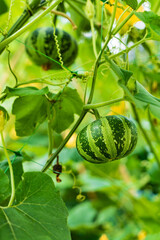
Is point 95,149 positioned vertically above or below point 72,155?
above

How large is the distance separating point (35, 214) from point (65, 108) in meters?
0.34

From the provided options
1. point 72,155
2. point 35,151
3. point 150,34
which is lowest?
point 35,151

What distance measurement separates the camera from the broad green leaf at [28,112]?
0.79m

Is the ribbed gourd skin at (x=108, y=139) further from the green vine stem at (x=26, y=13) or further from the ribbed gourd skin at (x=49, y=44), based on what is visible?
the ribbed gourd skin at (x=49, y=44)

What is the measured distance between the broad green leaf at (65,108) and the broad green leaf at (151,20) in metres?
0.27

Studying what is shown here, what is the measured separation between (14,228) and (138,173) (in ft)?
5.73

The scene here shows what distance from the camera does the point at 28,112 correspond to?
813mm

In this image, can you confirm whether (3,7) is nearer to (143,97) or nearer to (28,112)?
(28,112)

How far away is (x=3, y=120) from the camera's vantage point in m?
0.63

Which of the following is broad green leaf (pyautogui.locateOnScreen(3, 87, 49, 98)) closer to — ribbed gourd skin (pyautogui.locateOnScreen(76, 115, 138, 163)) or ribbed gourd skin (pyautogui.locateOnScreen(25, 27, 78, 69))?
ribbed gourd skin (pyautogui.locateOnScreen(76, 115, 138, 163))

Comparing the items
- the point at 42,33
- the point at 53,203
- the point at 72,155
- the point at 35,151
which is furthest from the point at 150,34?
the point at 35,151

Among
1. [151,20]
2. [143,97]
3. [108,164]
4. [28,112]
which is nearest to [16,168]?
[28,112]

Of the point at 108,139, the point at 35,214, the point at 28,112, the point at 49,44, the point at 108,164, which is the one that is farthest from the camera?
the point at 108,164

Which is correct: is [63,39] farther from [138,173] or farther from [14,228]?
[138,173]
